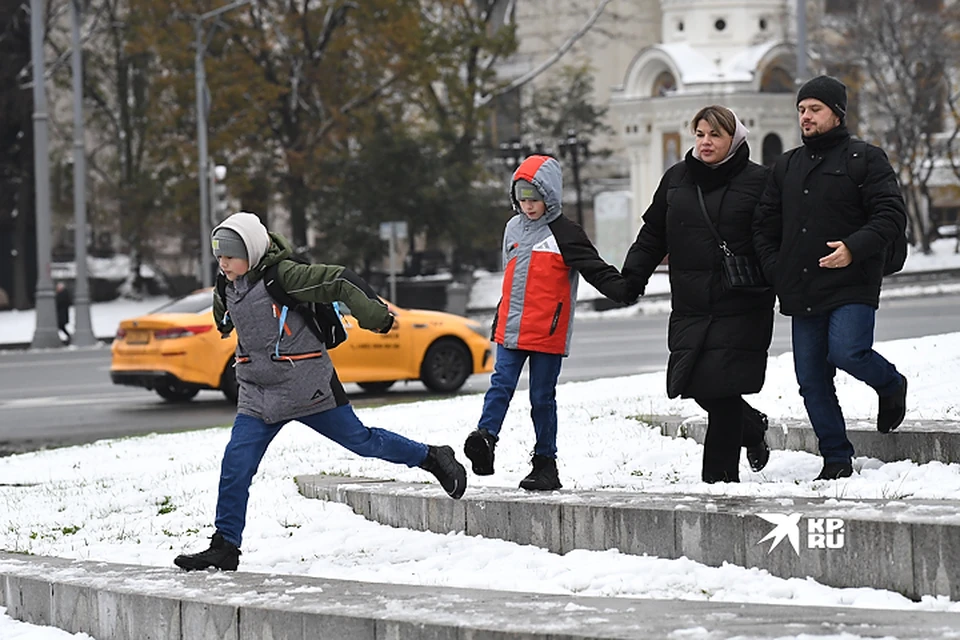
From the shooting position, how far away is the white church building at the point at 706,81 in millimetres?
61125

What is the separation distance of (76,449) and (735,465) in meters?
7.25

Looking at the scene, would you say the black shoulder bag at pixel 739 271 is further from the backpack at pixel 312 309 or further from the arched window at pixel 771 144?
the arched window at pixel 771 144

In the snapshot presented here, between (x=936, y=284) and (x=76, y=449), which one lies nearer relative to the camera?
(x=76, y=449)

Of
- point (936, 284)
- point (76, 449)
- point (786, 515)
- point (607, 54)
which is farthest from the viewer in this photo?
point (607, 54)

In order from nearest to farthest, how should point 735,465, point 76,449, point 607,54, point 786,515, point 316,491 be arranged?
point 786,515 < point 735,465 < point 316,491 < point 76,449 < point 607,54

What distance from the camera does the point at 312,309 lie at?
7371 millimetres

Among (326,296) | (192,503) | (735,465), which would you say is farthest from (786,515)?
(192,503)

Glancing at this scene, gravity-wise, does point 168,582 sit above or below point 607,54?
below

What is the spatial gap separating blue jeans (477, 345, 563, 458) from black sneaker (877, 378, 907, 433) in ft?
4.99

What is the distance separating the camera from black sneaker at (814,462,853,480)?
780 centimetres

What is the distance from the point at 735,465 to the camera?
790cm

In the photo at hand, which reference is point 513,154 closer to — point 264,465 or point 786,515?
point 264,465

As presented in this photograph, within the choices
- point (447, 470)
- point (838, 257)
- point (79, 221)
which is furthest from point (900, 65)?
point (447, 470)

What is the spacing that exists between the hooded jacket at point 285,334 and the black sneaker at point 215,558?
1.82ft
